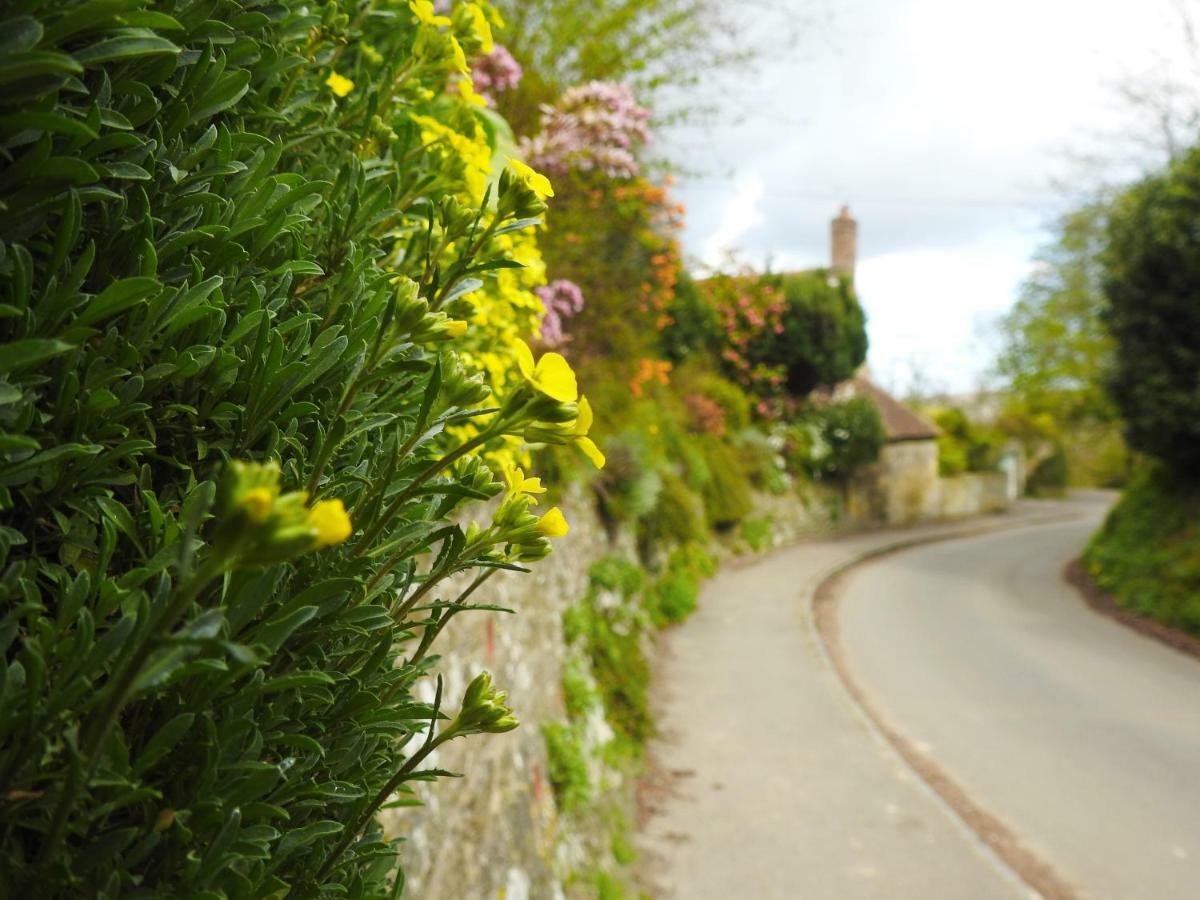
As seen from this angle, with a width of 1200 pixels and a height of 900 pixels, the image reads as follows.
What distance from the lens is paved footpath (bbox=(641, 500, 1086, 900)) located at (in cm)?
493

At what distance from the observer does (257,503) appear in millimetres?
486

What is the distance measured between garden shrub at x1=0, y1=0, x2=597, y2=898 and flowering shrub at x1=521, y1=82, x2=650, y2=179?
346 centimetres

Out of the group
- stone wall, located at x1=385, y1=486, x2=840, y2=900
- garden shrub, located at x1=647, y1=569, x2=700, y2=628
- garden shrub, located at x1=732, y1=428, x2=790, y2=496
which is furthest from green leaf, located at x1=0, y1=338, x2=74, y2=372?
garden shrub, located at x1=732, y1=428, x2=790, y2=496

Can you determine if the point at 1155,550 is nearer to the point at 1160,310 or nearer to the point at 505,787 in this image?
the point at 1160,310

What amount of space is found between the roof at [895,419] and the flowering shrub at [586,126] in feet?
59.6

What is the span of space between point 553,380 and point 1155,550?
564 inches

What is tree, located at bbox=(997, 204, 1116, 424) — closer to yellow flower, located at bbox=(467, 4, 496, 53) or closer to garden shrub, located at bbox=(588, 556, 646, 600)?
garden shrub, located at bbox=(588, 556, 646, 600)

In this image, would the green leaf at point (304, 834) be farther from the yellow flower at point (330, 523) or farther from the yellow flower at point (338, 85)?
the yellow flower at point (338, 85)

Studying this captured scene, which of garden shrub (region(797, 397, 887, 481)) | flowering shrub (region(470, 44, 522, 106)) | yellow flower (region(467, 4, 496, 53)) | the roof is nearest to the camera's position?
yellow flower (region(467, 4, 496, 53))

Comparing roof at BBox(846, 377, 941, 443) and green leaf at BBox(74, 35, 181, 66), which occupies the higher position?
roof at BBox(846, 377, 941, 443)

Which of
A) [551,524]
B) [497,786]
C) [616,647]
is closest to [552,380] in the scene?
[551,524]

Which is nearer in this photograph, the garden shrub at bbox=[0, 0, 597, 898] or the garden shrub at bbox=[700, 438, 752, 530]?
the garden shrub at bbox=[0, 0, 597, 898]

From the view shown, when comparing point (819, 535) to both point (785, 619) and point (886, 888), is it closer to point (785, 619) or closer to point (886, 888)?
point (785, 619)

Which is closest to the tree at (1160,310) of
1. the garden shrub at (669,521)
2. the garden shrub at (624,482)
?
the garden shrub at (669,521)
